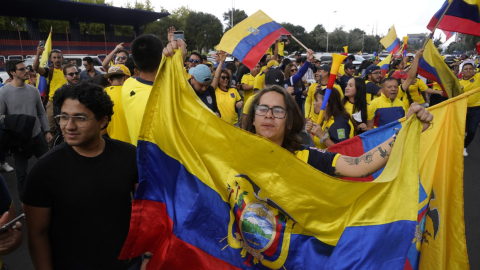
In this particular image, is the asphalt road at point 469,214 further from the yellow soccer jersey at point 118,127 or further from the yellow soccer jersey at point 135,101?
the yellow soccer jersey at point 135,101

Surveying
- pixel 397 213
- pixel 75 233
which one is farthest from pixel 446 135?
pixel 75 233

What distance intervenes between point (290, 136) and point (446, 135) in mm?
1337

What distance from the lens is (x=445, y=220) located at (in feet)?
8.25

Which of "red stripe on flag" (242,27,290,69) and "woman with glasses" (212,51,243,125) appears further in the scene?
"woman with glasses" (212,51,243,125)

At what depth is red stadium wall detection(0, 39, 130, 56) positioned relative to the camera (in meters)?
31.1

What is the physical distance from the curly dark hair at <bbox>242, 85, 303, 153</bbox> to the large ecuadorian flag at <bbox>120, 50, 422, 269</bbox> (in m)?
0.41

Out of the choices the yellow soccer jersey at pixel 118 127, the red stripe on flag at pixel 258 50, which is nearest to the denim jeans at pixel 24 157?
the yellow soccer jersey at pixel 118 127

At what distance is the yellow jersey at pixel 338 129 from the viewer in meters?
4.09

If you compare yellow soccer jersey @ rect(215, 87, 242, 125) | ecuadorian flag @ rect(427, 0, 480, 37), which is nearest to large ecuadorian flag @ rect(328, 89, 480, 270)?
ecuadorian flag @ rect(427, 0, 480, 37)

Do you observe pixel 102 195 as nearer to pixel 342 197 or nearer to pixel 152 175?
pixel 152 175

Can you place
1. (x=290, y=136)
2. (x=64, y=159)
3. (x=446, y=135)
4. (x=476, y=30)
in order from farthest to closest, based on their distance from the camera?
(x=476, y=30)
(x=446, y=135)
(x=290, y=136)
(x=64, y=159)

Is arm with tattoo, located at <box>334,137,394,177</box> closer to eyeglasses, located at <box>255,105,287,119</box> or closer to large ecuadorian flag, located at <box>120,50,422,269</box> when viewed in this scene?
Result: large ecuadorian flag, located at <box>120,50,422,269</box>

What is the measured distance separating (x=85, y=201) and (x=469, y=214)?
205 inches

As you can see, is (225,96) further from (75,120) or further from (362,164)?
(75,120)
